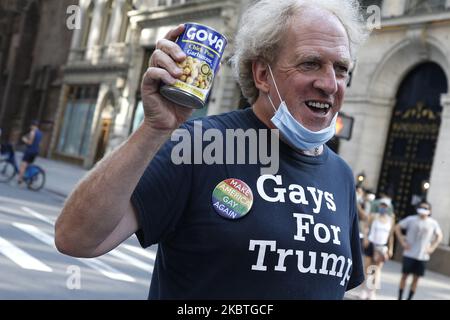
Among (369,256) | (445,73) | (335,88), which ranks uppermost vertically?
(445,73)

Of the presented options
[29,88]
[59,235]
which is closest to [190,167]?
[59,235]

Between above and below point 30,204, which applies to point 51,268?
below

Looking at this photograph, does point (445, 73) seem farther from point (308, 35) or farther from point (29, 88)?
point (29, 88)

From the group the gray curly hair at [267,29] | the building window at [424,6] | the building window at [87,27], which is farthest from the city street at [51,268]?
the building window at [87,27]

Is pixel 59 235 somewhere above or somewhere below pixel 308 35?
below

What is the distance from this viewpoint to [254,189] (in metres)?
2.04

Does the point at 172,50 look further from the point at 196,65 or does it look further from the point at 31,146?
the point at 31,146

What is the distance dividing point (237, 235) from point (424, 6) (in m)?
17.9

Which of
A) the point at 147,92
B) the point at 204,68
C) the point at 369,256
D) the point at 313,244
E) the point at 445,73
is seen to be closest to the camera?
the point at 147,92

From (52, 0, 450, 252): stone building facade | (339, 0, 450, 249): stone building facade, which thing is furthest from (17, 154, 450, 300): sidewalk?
(339, 0, 450, 249): stone building facade

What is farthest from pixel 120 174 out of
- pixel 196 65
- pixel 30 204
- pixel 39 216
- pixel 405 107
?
pixel 405 107

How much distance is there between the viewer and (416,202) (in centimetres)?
1792

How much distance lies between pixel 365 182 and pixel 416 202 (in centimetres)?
162

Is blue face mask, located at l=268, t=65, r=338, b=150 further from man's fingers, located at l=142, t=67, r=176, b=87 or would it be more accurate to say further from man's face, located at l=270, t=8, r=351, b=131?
man's fingers, located at l=142, t=67, r=176, b=87
